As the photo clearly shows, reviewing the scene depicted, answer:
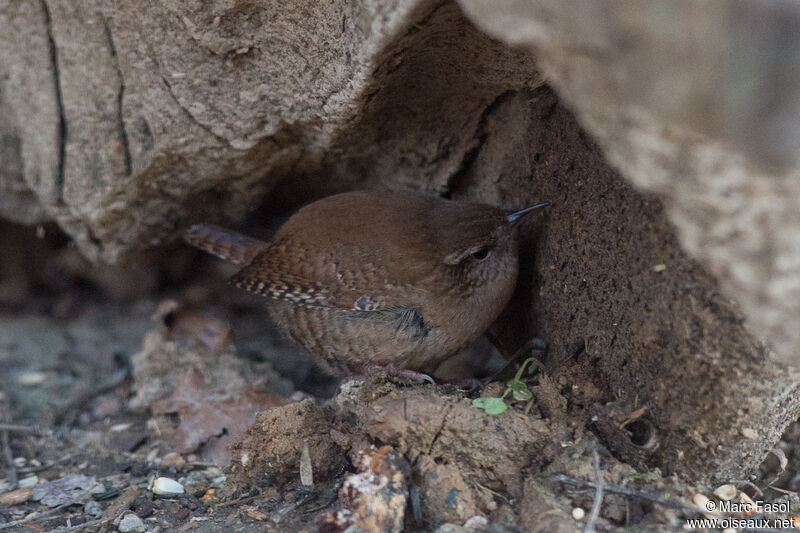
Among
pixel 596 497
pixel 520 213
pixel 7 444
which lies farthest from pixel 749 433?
pixel 7 444

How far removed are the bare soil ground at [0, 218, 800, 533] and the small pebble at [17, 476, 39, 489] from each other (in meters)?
0.01

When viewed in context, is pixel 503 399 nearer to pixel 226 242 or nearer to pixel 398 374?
pixel 398 374

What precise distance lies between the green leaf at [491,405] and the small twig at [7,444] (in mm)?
2159

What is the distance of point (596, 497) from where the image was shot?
6.77 ft

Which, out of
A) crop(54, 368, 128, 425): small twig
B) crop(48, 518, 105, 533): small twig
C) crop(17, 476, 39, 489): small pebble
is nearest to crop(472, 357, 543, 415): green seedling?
crop(48, 518, 105, 533): small twig

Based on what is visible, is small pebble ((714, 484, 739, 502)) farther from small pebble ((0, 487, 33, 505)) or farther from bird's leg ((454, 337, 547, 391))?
small pebble ((0, 487, 33, 505))

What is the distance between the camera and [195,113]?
3.32 m

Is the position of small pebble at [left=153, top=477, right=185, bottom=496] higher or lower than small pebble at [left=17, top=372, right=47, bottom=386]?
higher

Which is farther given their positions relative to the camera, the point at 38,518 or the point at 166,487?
the point at 166,487

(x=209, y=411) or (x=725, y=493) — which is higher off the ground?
(x=725, y=493)

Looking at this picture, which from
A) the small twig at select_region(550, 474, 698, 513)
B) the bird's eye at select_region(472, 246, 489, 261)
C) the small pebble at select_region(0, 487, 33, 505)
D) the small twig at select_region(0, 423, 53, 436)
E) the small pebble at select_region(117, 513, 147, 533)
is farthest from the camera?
the small twig at select_region(0, 423, 53, 436)

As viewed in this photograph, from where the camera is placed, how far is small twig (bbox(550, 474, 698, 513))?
81.7 inches

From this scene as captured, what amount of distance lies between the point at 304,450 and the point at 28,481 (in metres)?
1.43

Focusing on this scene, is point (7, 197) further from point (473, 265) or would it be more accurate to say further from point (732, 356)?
point (732, 356)
